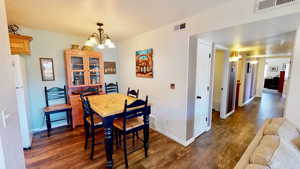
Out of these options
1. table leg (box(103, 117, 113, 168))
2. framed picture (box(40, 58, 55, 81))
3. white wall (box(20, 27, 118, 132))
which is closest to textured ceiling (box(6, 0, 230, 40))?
white wall (box(20, 27, 118, 132))

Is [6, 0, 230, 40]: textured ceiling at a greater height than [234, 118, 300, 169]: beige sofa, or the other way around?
[6, 0, 230, 40]: textured ceiling

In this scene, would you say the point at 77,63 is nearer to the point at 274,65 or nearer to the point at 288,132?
the point at 288,132

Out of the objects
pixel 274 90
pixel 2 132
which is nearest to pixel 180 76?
pixel 2 132

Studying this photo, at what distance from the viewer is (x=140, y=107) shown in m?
2.08

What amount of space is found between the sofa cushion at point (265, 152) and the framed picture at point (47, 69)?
393 cm

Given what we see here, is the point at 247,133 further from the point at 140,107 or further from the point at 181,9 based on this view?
the point at 181,9

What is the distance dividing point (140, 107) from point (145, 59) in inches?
58.8

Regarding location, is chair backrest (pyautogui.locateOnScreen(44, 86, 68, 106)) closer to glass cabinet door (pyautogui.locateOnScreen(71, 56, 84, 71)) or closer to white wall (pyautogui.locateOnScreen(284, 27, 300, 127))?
glass cabinet door (pyautogui.locateOnScreen(71, 56, 84, 71))

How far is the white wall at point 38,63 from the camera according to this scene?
2.91 meters

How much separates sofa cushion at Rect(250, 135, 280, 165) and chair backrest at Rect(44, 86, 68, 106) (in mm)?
3821

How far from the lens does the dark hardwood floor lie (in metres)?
1.99

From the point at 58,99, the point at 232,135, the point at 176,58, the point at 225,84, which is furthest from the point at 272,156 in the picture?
the point at 58,99

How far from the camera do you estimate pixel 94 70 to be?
3.52m

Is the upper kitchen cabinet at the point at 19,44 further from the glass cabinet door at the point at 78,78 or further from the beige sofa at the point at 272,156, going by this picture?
the beige sofa at the point at 272,156
